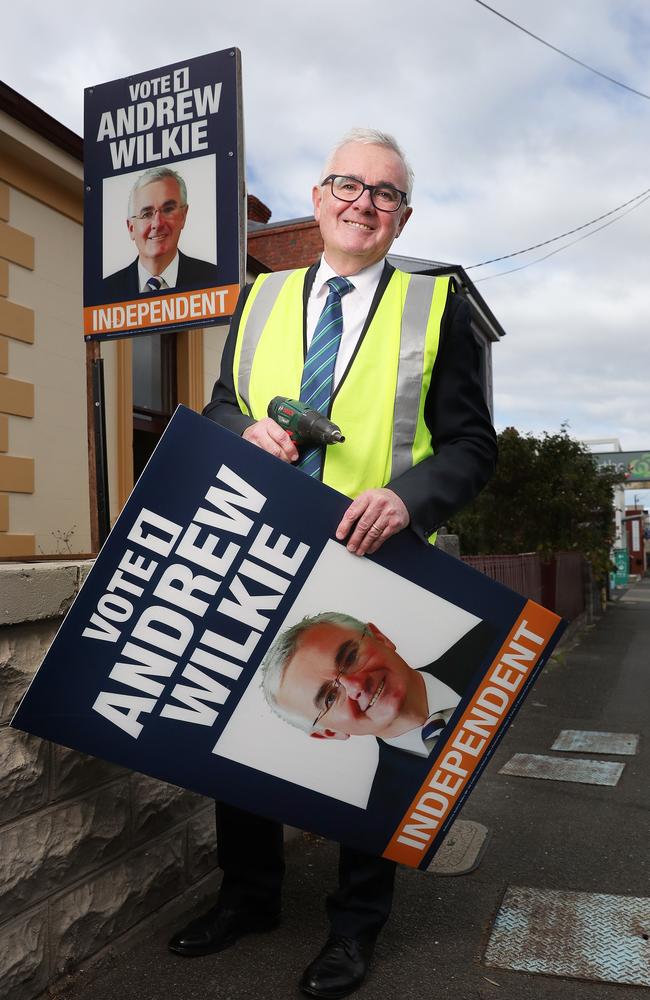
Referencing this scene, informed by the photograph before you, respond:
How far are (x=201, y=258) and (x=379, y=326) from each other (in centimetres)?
166

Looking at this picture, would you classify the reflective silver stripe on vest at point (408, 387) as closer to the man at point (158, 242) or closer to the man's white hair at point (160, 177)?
the man at point (158, 242)

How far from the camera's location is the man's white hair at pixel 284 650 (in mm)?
2049

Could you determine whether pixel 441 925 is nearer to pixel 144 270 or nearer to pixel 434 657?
pixel 434 657

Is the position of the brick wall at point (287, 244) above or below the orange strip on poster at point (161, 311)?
above

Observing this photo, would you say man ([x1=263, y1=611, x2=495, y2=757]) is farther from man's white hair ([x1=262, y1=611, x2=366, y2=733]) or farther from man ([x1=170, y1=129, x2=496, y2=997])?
man ([x1=170, y1=129, x2=496, y2=997])

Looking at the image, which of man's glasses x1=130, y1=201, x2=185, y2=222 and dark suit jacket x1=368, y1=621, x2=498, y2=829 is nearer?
dark suit jacket x1=368, y1=621, x2=498, y2=829

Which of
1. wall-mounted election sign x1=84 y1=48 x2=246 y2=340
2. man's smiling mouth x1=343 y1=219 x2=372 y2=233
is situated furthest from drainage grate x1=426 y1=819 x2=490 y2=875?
wall-mounted election sign x1=84 y1=48 x2=246 y2=340

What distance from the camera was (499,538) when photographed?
14.8m

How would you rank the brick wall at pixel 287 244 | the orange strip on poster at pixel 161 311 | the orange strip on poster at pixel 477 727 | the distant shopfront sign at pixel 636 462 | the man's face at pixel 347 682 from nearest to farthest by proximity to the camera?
the man's face at pixel 347 682 → the orange strip on poster at pixel 477 727 → the orange strip on poster at pixel 161 311 → the brick wall at pixel 287 244 → the distant shopfront sign at pixel 636 462

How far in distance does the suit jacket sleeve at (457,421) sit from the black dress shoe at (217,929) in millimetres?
1236

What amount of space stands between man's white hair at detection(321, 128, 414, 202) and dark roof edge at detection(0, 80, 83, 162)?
540 cm

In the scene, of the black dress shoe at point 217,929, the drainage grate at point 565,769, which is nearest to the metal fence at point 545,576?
the drainage grate at point 565,769

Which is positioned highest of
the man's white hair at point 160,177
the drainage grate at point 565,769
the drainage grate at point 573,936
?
the man's white hair at point 160,177

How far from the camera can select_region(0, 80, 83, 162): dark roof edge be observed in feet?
22.4
